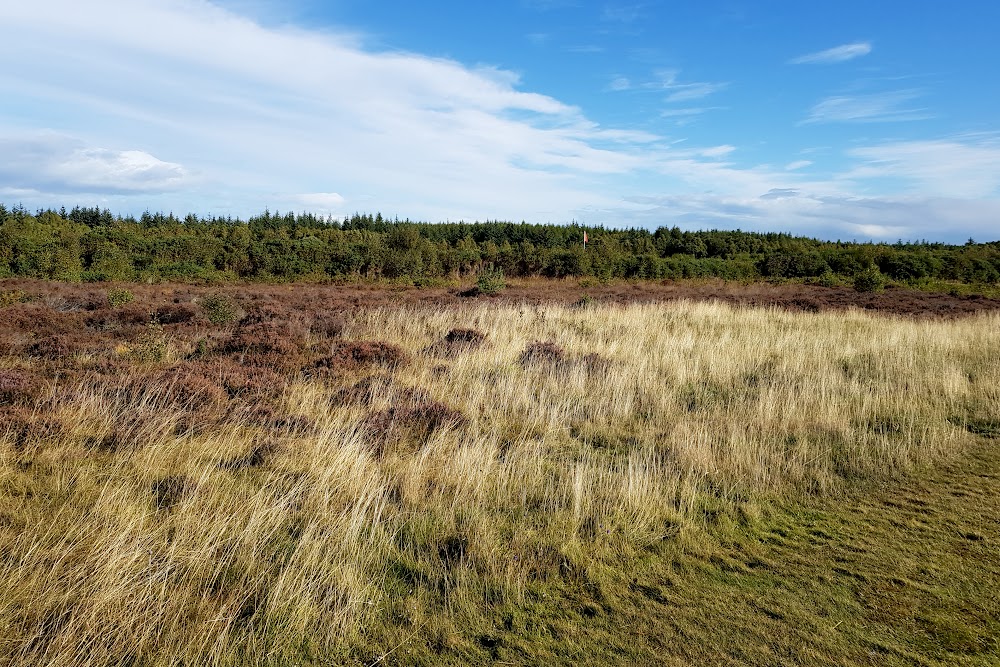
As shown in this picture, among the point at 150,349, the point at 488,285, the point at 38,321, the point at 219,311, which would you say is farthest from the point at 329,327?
the point at 488,285

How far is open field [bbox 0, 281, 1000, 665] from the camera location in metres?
2.89

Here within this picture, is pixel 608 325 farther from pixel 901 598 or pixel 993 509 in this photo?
pixel 901 598

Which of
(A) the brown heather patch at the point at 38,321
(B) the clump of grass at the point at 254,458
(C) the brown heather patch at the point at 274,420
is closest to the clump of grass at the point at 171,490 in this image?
(B) the clump of grass at the point at 254,458

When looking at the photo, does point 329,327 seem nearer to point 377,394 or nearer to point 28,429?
point 377,394

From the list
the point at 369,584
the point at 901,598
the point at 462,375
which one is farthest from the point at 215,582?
the point at 462,375

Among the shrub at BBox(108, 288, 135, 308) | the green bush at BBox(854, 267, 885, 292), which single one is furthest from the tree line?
the shrub at BBox(108, 288, 135, 308)

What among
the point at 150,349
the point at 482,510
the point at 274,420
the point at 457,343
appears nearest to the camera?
the point at 482,510

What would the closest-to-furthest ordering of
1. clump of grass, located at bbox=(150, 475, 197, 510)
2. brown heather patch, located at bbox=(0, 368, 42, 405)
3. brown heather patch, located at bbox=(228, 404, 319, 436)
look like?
clump of grass, located at bbox=(150, 475, 197, 510) → brown heather patch, located at bbox=(228, 404, 319, 436) → brown heather patch, located at bbox=(0, 368, 42, 405)

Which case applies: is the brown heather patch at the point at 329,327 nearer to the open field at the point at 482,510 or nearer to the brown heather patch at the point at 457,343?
the open field at the point at 482,510

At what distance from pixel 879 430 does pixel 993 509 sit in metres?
2.03

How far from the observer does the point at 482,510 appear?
4211 millimetres

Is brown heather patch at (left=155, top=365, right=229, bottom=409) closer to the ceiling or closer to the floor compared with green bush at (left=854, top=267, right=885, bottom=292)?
closer to the floor

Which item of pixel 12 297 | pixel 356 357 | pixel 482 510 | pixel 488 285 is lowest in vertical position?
pixel 12 297

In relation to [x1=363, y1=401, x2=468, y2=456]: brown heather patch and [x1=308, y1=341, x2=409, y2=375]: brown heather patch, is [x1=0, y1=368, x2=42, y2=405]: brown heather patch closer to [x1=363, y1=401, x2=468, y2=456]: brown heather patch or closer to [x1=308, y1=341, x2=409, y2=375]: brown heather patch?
[x1=308, y1=341, x2=409, y2=375]: brown heather patch
